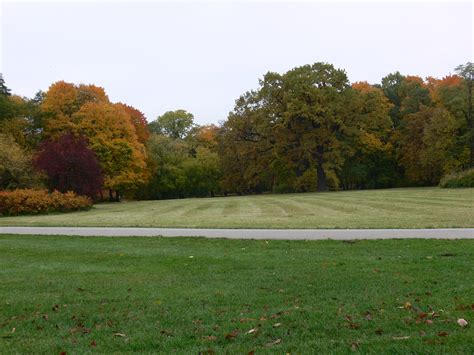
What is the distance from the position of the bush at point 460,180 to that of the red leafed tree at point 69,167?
28.4m

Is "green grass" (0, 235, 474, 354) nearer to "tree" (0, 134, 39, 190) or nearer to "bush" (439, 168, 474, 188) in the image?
"tree" (0, 134, 39, 190)

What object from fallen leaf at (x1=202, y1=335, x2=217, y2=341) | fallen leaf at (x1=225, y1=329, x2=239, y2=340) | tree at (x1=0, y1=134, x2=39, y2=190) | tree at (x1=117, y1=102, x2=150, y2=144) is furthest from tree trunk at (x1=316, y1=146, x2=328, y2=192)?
fallen leaf at (x1=202, y1=335, x2=217, y2=341)

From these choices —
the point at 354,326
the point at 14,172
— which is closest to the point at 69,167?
the point at 14,172

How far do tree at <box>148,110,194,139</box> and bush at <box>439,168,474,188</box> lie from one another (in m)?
46.8

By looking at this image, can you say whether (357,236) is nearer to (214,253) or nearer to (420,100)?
(214,253)

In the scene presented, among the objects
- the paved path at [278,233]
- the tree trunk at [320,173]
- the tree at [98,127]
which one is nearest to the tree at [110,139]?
the tree at [98,127]

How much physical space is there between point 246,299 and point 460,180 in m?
35.8

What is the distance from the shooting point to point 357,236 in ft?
38.8

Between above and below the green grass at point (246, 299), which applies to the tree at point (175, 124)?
above

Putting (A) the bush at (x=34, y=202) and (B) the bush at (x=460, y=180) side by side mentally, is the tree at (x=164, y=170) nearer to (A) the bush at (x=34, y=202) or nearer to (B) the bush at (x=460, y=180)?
(A) the bush at (x=34, y=202)

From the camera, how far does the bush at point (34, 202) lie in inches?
1005

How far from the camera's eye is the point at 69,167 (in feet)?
105

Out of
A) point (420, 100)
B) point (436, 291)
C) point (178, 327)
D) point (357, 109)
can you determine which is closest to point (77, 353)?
point (178, 327)

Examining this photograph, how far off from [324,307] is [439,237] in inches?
260
